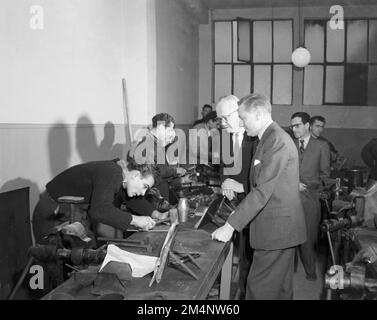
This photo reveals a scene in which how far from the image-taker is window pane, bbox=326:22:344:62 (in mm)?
9062

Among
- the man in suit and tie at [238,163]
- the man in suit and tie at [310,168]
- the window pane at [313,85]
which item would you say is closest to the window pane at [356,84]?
the window pane at [313,85]

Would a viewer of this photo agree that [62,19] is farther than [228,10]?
No

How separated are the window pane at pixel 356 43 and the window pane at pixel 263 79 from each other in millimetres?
1740

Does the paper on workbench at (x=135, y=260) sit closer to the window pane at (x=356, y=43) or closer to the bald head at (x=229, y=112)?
the bald head at (x=229, y=112)

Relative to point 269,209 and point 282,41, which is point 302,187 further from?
point 282,41

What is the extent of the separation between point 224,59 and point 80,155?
605 cm

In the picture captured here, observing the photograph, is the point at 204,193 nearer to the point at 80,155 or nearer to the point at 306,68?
the point at 80,155

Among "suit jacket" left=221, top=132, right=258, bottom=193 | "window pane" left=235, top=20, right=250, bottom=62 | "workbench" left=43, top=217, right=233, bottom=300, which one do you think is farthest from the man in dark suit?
"window pane" left=235, top=20, right=250, bottom=62

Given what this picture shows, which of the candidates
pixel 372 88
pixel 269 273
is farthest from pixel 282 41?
pixel 269 273

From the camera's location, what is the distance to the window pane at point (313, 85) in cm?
919

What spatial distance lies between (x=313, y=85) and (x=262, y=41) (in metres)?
1.50

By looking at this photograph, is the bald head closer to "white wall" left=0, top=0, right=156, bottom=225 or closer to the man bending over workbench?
the man bending over workbench
